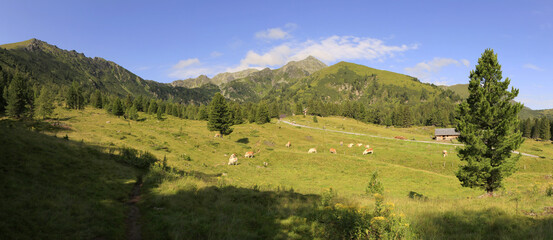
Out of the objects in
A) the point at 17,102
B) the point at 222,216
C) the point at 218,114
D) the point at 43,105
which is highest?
the point at 17,102

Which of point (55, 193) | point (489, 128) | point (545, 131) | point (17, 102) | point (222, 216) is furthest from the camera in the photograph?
point (545, 131)

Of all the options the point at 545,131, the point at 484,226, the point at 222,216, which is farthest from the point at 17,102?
the point at 545,131

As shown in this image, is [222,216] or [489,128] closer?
[222,216]

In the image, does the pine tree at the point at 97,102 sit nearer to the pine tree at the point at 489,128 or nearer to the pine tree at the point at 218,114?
the pine tree at the point at 218,114

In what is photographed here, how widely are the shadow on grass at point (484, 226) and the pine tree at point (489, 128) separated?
11.6 meters

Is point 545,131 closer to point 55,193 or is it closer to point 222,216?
point 222,216

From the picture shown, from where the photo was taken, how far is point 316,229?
29.8 feet

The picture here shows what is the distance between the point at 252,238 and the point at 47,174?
10913mm

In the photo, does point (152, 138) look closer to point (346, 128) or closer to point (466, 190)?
point (466, 190)

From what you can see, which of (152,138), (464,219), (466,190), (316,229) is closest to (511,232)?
(464,219)

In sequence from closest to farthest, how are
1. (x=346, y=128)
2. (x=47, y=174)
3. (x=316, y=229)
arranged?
1. (x=316, y=229)
2. (x=47, y=174)
3. (x=346, y=128)

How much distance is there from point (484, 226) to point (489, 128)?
1506 centimetres

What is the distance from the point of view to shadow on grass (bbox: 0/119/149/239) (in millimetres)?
7008

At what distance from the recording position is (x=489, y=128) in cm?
1920
